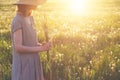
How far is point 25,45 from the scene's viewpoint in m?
5.70

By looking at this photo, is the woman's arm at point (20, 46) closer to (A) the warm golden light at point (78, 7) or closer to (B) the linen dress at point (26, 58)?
(B) the linen dress at point (26, 58)

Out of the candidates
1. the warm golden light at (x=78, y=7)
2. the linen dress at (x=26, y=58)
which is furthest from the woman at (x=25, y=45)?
the warm golden light at (x=78, y=7)

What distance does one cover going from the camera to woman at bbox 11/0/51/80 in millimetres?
5441

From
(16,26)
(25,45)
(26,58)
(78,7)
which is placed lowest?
(78,7)

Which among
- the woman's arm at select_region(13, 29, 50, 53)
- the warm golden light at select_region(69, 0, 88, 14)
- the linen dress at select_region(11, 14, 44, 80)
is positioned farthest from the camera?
the warm golden light at select_region(69, 0, 88, 14)

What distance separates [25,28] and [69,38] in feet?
21.4

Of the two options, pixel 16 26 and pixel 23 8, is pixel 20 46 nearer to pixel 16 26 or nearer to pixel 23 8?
pixel 16 26

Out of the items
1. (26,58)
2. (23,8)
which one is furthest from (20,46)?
(23,8)

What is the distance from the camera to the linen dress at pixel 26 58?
5.59 m

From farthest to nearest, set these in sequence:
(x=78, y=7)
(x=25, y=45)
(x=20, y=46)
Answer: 1. (x=78, y=7)
2. (x=25, y=45)
3. (x=20, y=46)

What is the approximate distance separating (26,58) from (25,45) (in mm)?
192

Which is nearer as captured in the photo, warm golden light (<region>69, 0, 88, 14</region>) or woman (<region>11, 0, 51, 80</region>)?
woman (<region>11, 0, 51, 80</region>)

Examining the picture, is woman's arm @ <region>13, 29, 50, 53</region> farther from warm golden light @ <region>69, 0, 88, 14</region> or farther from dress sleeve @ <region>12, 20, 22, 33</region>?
warm golden light @ <region>69, 0, 88, 14</region>

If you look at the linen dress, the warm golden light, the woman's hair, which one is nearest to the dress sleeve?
the linen dress
